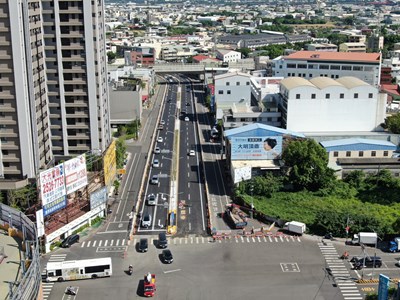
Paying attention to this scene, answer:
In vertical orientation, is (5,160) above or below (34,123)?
below

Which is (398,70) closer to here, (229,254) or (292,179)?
(292,179)

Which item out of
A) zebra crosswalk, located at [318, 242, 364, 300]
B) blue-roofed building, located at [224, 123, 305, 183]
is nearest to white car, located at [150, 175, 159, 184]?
blue-roofed building, located at [224, 123, 305, 183]

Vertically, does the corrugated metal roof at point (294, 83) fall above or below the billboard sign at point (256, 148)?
above

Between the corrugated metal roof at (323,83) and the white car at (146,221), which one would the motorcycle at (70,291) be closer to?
the white car at (146,221)

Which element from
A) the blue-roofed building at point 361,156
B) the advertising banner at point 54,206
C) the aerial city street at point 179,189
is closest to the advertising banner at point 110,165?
the aerial city street at point 179,189

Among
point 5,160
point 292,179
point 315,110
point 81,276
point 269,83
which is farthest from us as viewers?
point 269,83

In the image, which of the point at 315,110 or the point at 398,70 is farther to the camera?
the point at 398,70

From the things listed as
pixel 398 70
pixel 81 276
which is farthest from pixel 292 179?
pixel 398 70

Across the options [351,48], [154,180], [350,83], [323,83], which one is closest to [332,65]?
[350,83]
